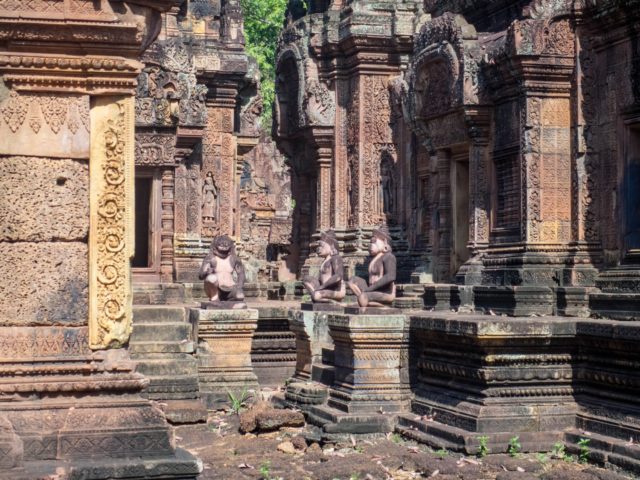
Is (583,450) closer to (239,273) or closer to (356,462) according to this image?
(356,462)

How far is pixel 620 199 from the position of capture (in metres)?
11.6

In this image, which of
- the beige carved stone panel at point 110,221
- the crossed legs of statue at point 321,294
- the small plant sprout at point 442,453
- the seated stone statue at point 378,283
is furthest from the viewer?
the crossed legs of statue at point 321,294

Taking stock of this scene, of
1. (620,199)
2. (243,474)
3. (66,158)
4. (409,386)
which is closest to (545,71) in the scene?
(620,199)

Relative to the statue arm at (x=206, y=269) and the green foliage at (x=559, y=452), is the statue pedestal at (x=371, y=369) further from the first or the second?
the statue arm at (x=206, y=269)

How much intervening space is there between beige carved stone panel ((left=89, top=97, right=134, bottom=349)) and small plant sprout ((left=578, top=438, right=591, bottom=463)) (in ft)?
15.3

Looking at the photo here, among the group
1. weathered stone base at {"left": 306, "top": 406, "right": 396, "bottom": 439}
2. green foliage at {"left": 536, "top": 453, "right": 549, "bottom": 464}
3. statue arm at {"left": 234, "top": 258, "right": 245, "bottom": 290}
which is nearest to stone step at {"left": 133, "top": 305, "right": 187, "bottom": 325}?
statue arm at {"left": 234, "top": 258, "right": 245, "bottom": 290}

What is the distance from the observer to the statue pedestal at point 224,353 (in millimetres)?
12898

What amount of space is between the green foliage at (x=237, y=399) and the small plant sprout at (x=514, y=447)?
3.56 m

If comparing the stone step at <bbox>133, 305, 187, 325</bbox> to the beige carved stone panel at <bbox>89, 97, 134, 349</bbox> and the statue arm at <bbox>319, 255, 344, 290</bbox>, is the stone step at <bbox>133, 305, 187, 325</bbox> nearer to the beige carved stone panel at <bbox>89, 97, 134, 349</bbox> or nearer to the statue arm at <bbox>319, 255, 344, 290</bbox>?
the statue arm at <bbox>319, 255, 344, 290</bbox>

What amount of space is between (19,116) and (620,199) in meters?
7.10

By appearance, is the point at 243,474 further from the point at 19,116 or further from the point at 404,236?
the point at 404,236

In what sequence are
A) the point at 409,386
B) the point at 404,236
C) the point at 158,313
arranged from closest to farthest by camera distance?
the point at 409,386 < the point at 158,313 < the point at 404,236

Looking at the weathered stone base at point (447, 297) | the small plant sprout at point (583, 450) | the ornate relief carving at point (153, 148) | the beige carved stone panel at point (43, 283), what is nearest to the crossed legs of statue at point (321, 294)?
the weathered stone base at point (447, 297)

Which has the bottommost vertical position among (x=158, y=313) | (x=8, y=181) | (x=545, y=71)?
(x=158, y=313)
